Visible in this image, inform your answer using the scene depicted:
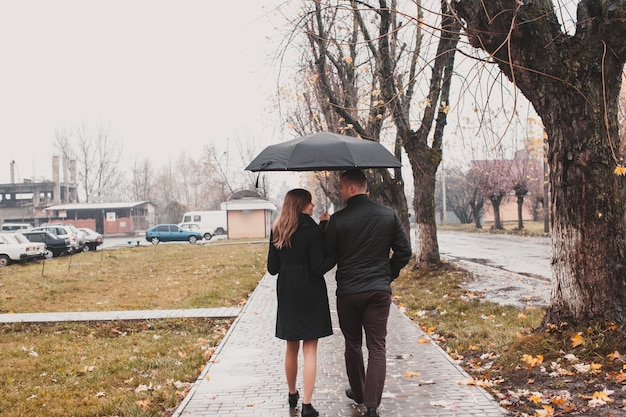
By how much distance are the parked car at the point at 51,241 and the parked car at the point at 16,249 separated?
2.99 metres

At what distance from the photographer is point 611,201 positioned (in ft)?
19.8

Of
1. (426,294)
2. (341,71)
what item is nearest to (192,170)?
(341,71)

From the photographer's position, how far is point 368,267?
4.64 meters

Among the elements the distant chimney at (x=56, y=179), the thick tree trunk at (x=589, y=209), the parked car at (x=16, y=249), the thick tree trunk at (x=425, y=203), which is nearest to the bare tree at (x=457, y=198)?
the parked car at (x=16, y=249)

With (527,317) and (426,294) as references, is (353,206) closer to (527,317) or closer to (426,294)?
(527,317)

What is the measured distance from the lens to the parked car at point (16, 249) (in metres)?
23.5

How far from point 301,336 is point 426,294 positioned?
26.2ft

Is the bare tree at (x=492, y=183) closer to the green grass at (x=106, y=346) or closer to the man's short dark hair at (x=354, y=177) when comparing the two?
the green grass at (x=106, y=346)

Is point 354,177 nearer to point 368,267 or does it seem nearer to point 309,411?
point 368,267

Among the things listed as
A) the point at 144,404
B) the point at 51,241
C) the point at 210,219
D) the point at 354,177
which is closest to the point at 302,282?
the point at 354,177

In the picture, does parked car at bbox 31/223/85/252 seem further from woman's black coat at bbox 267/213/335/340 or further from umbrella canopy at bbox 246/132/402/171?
woman's black coat at bbox 267/213/335/340

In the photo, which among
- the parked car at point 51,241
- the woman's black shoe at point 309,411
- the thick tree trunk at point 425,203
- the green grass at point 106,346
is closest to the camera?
the woman's black shoe at point 309,411

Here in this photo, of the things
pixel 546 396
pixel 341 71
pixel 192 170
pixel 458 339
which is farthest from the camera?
pixel 192 170

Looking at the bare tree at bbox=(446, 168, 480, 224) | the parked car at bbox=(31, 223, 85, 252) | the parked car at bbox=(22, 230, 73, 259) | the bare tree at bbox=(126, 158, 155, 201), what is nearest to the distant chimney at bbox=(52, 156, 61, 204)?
the bare tree at bbox=(126, 158, 155, 201)
